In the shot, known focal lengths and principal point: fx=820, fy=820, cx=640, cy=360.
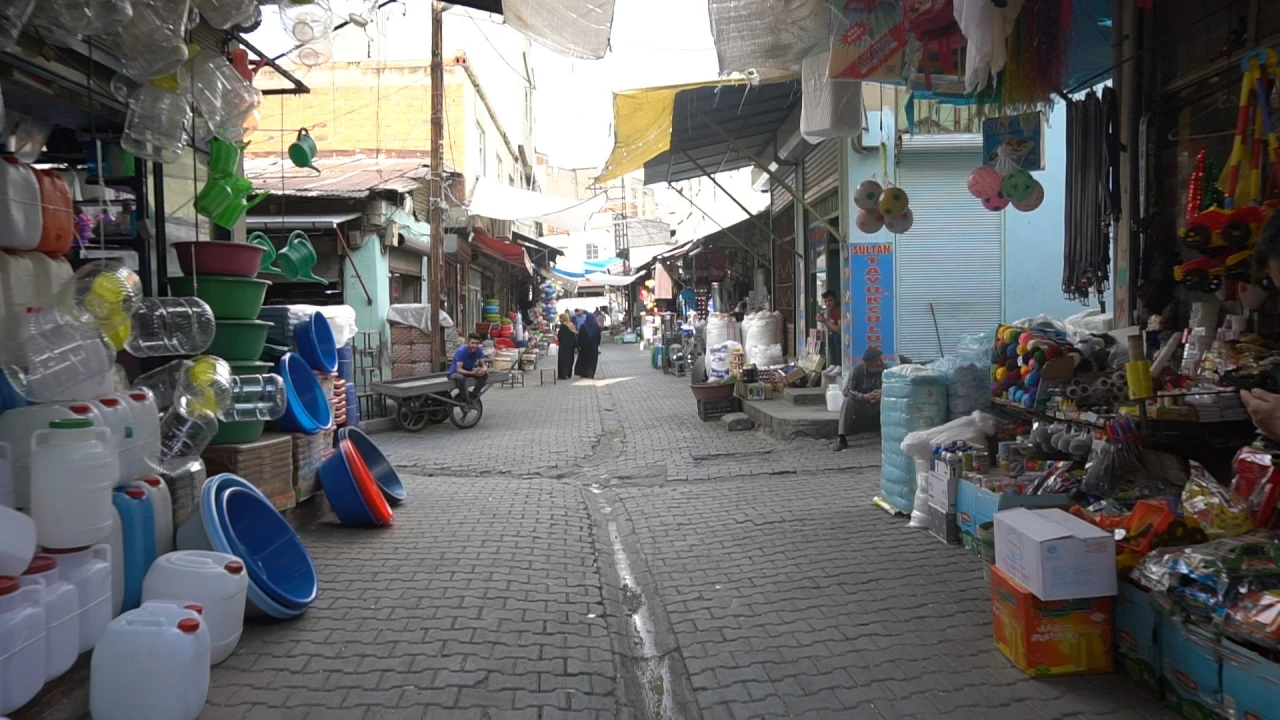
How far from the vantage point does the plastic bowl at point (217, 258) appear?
17.0 ft

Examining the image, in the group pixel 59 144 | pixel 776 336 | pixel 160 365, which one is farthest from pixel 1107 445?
pixel 776 336

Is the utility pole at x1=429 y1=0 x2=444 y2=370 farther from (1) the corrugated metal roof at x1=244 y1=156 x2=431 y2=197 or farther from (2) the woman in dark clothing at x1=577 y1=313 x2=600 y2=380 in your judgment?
(2) the woman in dark clothing at x1=577 y1=313 x2=600 y2=380

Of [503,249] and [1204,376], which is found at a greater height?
[503,249]

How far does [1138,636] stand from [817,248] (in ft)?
31.4

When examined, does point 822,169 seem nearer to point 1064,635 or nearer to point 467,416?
point 467,416

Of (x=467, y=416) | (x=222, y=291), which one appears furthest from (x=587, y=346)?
(x=222, y=291)

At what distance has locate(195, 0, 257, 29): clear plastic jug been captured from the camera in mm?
4789

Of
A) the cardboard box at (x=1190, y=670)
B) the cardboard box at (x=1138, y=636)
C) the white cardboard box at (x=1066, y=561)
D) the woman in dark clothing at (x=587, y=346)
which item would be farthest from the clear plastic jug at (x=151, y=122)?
the woman in dark clothing at (x=587, y=346)

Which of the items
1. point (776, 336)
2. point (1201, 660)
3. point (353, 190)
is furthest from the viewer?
point (776, 336)

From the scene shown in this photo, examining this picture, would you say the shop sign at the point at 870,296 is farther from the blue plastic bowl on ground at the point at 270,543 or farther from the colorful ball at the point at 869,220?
the blue plastic bowl on ground at the point at 270,543

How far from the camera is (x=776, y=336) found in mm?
14555

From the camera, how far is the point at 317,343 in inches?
260

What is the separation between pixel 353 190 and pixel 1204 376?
12.1 meters

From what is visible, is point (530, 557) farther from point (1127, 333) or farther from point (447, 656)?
point (1127, 333)
